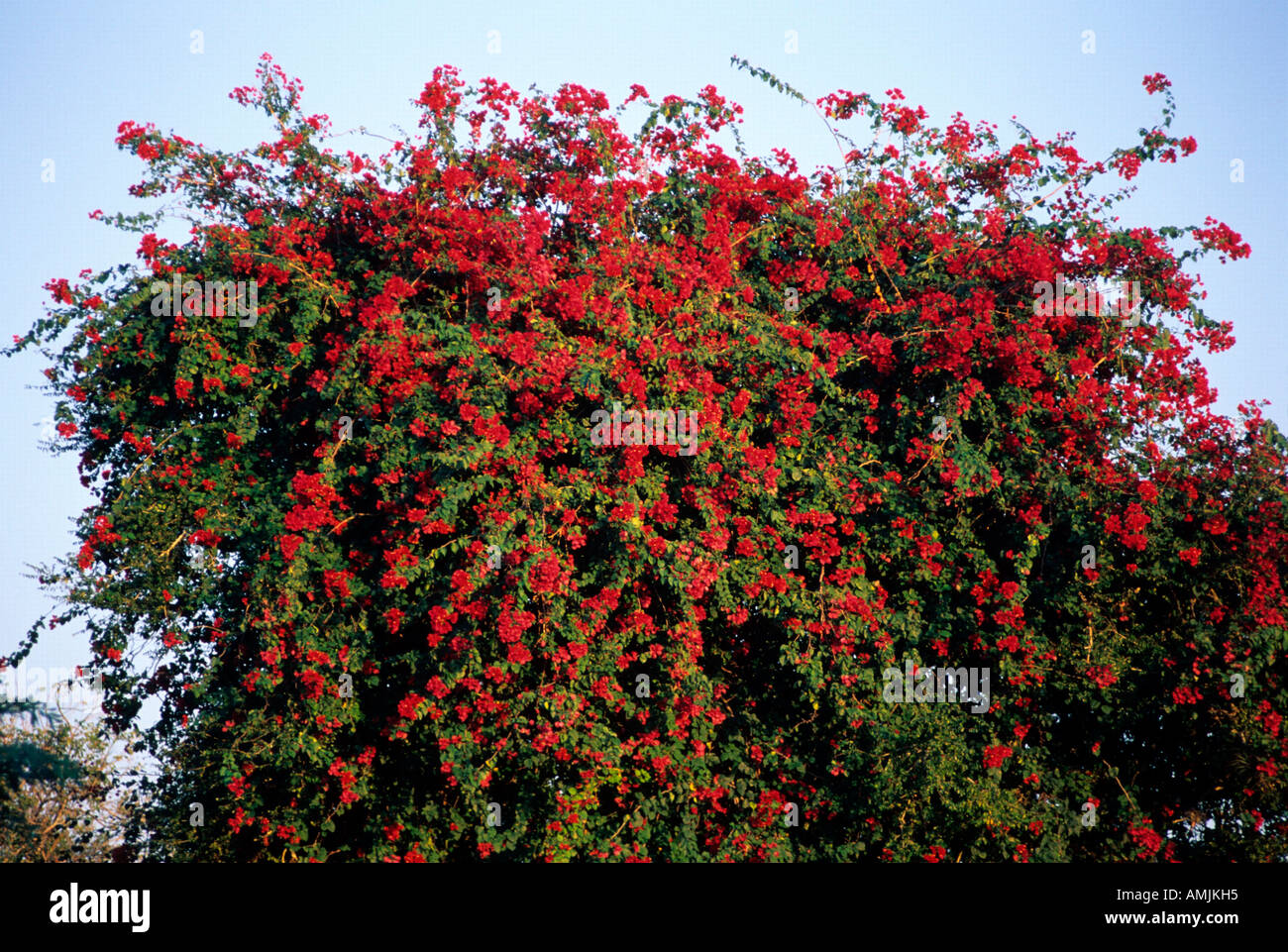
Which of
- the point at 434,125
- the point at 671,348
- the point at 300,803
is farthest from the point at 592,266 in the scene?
the point at 300,803

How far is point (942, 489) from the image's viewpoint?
9984 mm

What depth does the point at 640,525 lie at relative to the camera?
9.20 metres

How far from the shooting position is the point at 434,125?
1067 cm

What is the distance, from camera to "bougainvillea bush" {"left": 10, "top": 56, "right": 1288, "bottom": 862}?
925 cm

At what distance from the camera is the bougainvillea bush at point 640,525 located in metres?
9.25

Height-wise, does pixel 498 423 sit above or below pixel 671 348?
below

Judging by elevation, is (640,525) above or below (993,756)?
above

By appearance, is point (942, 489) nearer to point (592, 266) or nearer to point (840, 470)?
point (840, 470)
